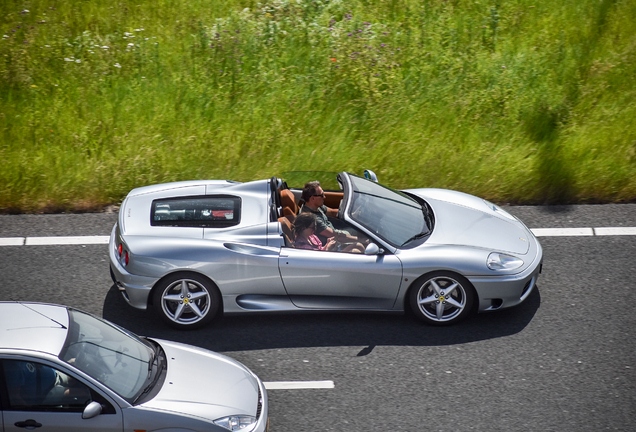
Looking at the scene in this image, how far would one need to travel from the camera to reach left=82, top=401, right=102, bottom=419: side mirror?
4.21 meters

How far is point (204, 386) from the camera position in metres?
4.80

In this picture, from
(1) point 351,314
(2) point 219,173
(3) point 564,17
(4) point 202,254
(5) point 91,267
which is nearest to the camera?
(4) point 202,254

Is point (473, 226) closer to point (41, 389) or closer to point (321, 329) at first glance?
point (321, 329)

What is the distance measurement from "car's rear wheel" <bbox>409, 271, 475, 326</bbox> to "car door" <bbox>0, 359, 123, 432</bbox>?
317 cm

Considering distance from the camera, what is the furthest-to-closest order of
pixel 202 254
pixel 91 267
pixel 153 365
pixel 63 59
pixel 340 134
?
pixel 63 59, pixel 340 134, pixel 91 267, pixel 202 254, pixel 153 365

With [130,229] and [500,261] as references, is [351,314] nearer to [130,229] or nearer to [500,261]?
[500,261]

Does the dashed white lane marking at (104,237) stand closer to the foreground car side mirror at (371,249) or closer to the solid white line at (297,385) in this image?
the foreground car side mirror at (371,249)

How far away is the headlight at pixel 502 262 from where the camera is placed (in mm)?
6566

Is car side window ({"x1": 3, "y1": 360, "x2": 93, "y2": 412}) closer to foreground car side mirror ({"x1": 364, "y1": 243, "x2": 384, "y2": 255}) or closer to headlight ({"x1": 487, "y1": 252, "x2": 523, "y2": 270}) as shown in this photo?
foreground car side mirror ({"x1": 364, "y1": 243, "x2": 384, "y2": 255})

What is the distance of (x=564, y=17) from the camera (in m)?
13.3

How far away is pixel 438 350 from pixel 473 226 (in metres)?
1.48

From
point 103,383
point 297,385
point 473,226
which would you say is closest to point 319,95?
point 473,226

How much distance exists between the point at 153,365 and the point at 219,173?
5372mm

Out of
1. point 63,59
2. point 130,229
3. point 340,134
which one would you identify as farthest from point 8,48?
point 130,229
